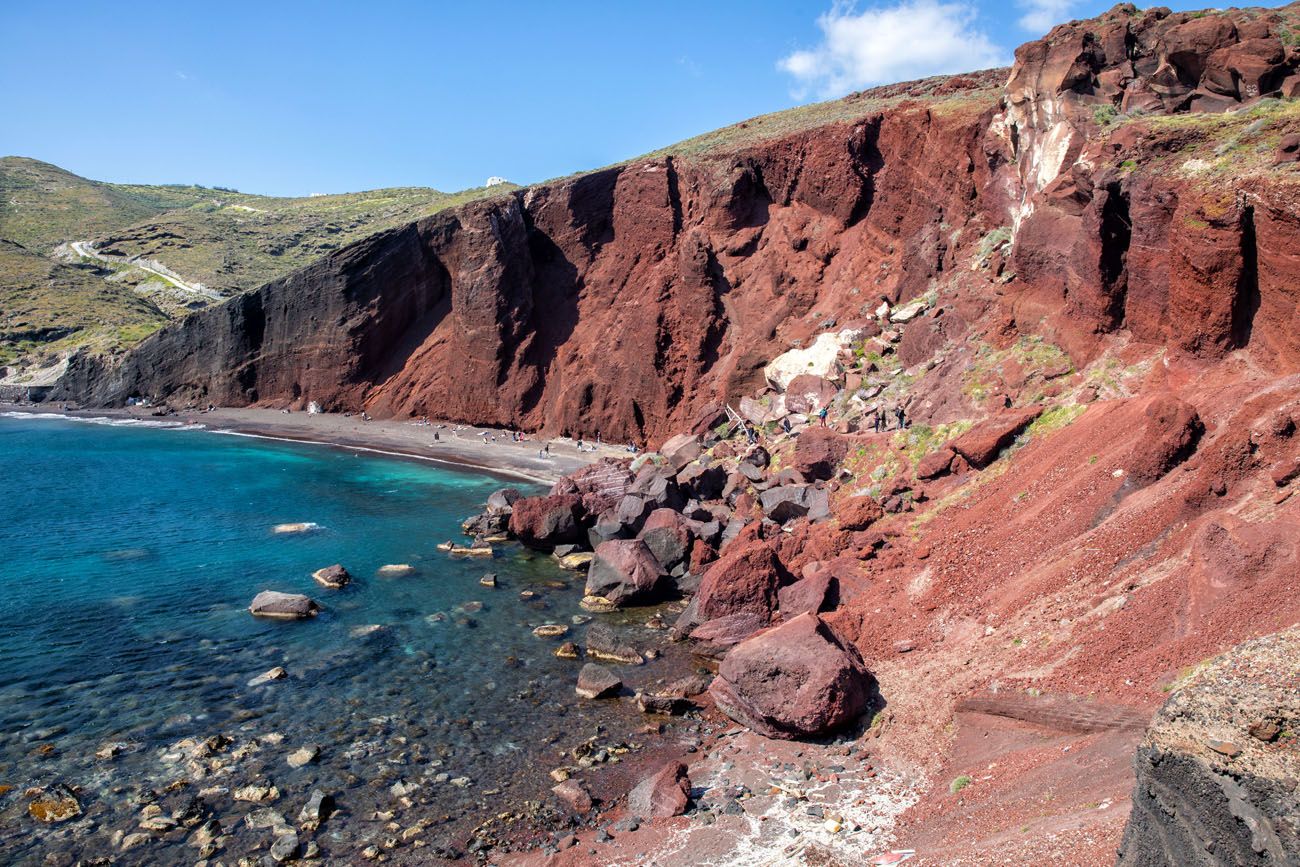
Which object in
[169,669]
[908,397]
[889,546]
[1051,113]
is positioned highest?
[1051,113]

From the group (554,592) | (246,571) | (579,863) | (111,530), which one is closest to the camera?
(579,863)

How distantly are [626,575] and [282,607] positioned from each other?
10.6 meters

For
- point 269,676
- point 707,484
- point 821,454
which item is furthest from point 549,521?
point 269,676

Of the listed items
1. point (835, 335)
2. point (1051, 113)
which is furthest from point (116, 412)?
point (1051, 113)

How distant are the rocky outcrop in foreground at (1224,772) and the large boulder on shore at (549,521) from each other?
25.1m

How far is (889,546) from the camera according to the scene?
20.1 metres

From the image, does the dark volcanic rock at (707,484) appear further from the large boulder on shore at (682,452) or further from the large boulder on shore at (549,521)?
the large boulder on shore at (549,521)

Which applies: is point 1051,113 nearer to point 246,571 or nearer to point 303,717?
point 303,717

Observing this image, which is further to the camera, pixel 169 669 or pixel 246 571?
pixel 246 571

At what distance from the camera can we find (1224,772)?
5.65 metres

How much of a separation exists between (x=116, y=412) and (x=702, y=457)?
210 feet

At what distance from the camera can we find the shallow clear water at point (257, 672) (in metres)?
14.0

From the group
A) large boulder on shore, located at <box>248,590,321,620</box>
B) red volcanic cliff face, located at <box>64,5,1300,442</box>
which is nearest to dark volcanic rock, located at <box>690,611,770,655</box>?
red volcanic cliff face, located at <box>64,5,1300,442</box>

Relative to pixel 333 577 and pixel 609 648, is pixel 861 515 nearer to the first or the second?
pixel 609 648
